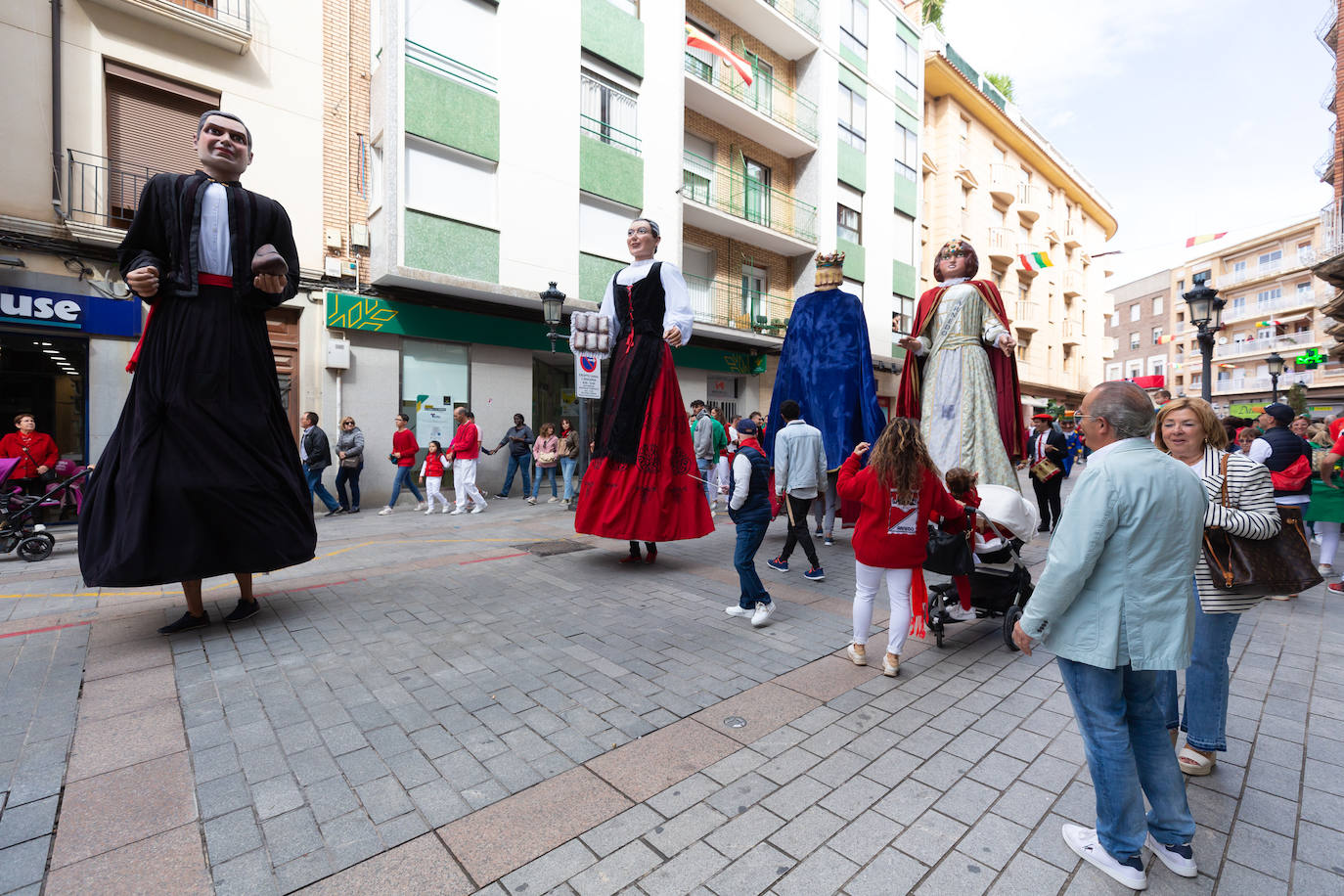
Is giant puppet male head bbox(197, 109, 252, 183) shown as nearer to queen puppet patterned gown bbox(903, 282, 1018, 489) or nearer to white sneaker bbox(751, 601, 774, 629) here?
white sneaker bbox(751, 601, 774, 629)

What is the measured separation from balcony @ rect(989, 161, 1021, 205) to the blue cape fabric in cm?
2630

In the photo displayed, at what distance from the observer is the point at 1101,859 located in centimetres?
196

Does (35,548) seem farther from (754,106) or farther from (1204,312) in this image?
(754,106)

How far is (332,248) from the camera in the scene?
36.8 ft

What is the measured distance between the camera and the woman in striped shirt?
2.47m

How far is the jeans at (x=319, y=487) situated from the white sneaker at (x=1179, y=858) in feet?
36.6

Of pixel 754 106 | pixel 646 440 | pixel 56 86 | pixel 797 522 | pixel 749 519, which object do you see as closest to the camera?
pixel 749 519

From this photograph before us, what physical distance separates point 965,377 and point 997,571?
1710 millimetres

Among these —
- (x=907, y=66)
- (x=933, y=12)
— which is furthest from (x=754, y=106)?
(x=933, y=12)

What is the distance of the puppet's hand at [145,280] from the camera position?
323 cm

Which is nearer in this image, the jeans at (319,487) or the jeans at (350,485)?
the jeans at (319,487)

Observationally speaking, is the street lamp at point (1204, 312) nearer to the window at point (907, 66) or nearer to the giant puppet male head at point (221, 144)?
the giant puppet male head at point (221, 144)

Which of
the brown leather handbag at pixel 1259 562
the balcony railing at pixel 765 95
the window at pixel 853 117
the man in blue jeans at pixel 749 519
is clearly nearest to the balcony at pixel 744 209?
the balcony railing at pixel 765 95

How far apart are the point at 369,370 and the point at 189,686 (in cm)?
960
